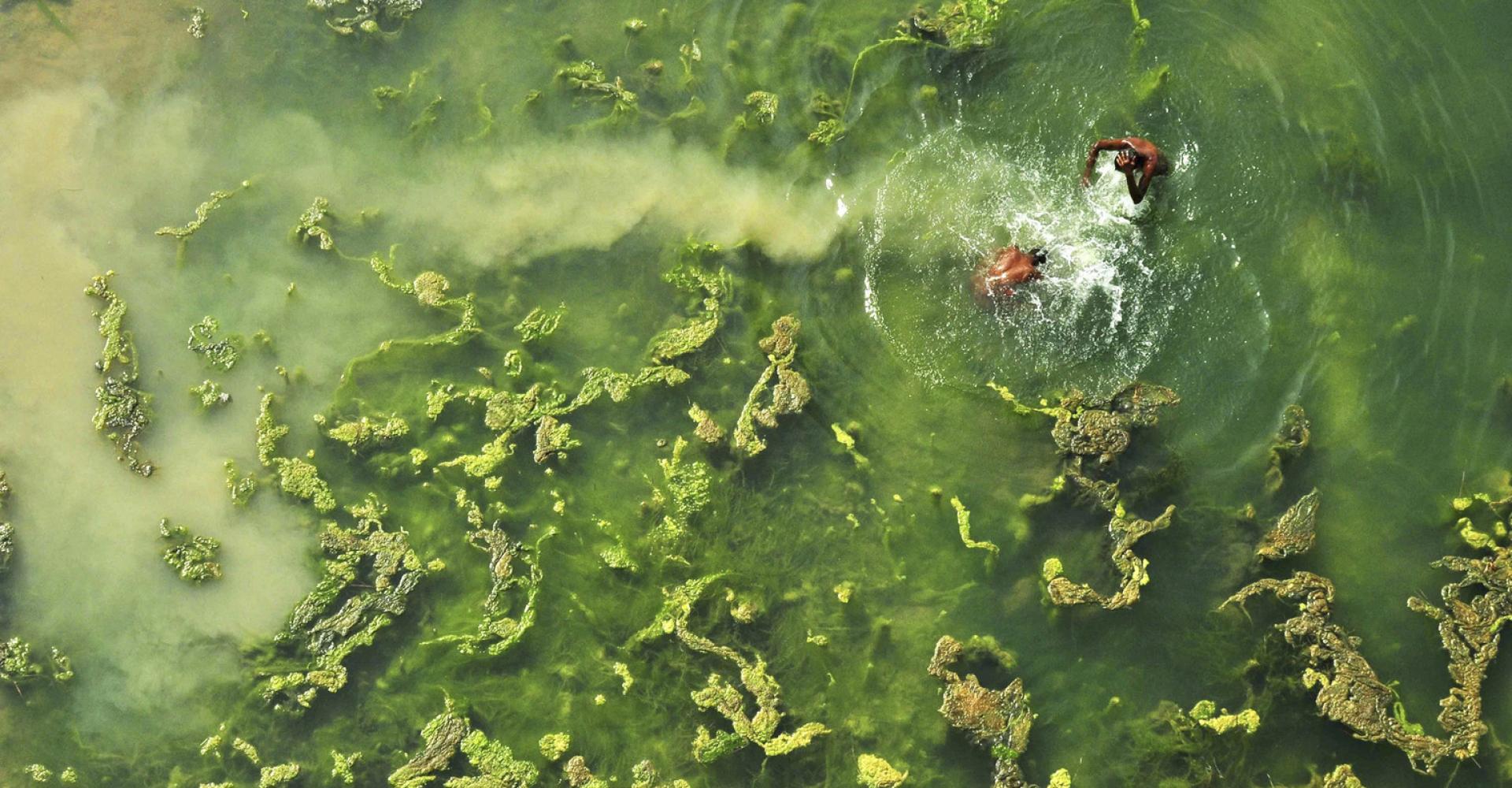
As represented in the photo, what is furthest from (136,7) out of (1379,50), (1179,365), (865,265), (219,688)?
(1379,50)

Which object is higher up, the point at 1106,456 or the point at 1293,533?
the point at 1106,456

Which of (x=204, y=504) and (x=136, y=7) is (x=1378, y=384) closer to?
(x=204, y=504)

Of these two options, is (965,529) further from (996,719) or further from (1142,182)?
(1142,182)

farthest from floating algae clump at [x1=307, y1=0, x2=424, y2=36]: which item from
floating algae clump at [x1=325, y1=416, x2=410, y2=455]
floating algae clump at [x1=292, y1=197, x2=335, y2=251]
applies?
floating algae clump at [x1=325, y1=416, x2=410, y2=455]

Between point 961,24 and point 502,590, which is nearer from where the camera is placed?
point 502,590

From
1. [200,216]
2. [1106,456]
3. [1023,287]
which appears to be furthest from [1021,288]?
[200,216]

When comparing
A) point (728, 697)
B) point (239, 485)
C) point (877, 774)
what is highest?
point (239, 485)

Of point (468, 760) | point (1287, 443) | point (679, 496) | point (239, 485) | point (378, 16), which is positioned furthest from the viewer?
point (378, 16)
